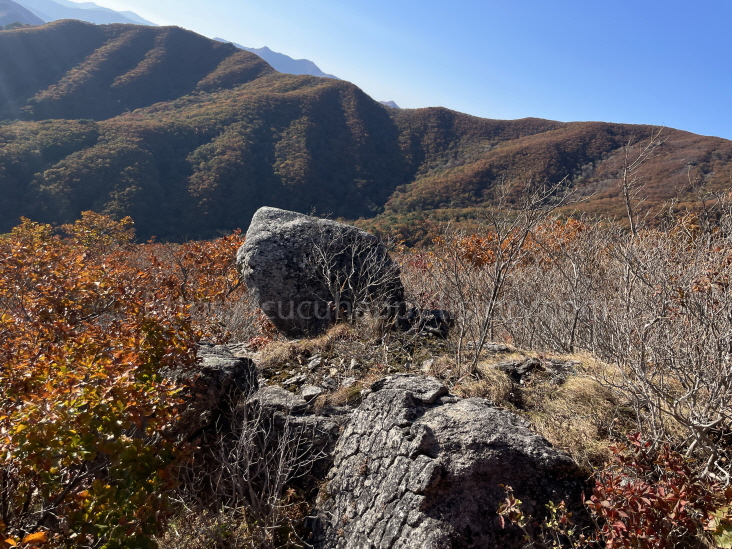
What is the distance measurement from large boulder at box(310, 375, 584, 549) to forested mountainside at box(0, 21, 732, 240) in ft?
65.4

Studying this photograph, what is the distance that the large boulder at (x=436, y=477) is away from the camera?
104 inches

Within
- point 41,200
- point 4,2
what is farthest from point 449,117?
point 4,2

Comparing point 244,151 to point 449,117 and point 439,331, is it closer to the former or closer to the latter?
point 449,117

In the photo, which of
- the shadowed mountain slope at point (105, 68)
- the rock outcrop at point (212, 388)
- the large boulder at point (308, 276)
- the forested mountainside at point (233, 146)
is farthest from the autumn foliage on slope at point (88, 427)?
the shadowed mountain slope at point (105, 68)

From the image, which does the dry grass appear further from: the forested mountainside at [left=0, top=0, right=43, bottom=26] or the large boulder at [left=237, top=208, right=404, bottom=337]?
the forested mountainside at [left=0, top=0, right=43, bottom=26]

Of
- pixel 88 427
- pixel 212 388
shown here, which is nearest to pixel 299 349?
pixel 212 388

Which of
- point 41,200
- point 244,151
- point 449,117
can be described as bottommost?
point 41,200

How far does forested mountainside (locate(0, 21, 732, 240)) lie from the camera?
32.0 m

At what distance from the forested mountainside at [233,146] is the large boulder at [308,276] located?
1658 centimetres

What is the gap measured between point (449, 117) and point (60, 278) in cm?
5868

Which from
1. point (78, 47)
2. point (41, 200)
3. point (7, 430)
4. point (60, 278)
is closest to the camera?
point (7, 430)

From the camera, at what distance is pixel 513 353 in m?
5.01

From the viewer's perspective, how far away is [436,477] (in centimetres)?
276

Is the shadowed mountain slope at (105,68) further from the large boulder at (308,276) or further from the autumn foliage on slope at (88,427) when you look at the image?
the autumn foliage on slope at (88,427)
